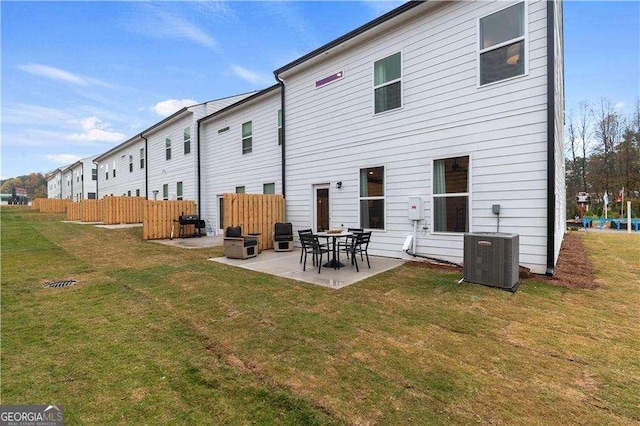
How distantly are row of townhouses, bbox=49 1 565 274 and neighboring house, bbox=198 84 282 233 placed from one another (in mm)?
103

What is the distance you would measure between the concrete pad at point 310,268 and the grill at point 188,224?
6.09 metres

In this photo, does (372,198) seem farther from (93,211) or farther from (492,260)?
(93,211)

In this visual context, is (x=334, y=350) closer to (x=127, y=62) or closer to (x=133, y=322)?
(x=133, y=322)

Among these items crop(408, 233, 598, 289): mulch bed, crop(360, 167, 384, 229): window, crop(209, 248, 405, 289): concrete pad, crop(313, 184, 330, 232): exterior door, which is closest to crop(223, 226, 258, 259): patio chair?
crop(209, 248, 405, 289): concrete pad

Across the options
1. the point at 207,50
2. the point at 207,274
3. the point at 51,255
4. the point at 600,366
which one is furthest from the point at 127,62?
the point at 600,366

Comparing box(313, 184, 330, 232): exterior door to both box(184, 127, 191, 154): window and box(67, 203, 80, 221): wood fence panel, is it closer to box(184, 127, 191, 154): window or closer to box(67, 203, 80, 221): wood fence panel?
box(184, 127, 191, 154): window

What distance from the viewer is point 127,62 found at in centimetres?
1446

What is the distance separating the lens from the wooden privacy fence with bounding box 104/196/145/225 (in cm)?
1802

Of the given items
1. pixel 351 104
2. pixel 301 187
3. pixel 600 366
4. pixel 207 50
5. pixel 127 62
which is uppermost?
pixel 207 50

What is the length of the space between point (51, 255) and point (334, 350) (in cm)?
961

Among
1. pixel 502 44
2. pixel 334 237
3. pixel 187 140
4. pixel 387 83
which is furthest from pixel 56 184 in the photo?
pixel 502 44

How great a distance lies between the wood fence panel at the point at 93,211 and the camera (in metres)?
20.6

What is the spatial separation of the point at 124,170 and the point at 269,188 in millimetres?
18846

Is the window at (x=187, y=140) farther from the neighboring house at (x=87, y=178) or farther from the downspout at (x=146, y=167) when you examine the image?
the neighboring house at (x=87, y=178)
